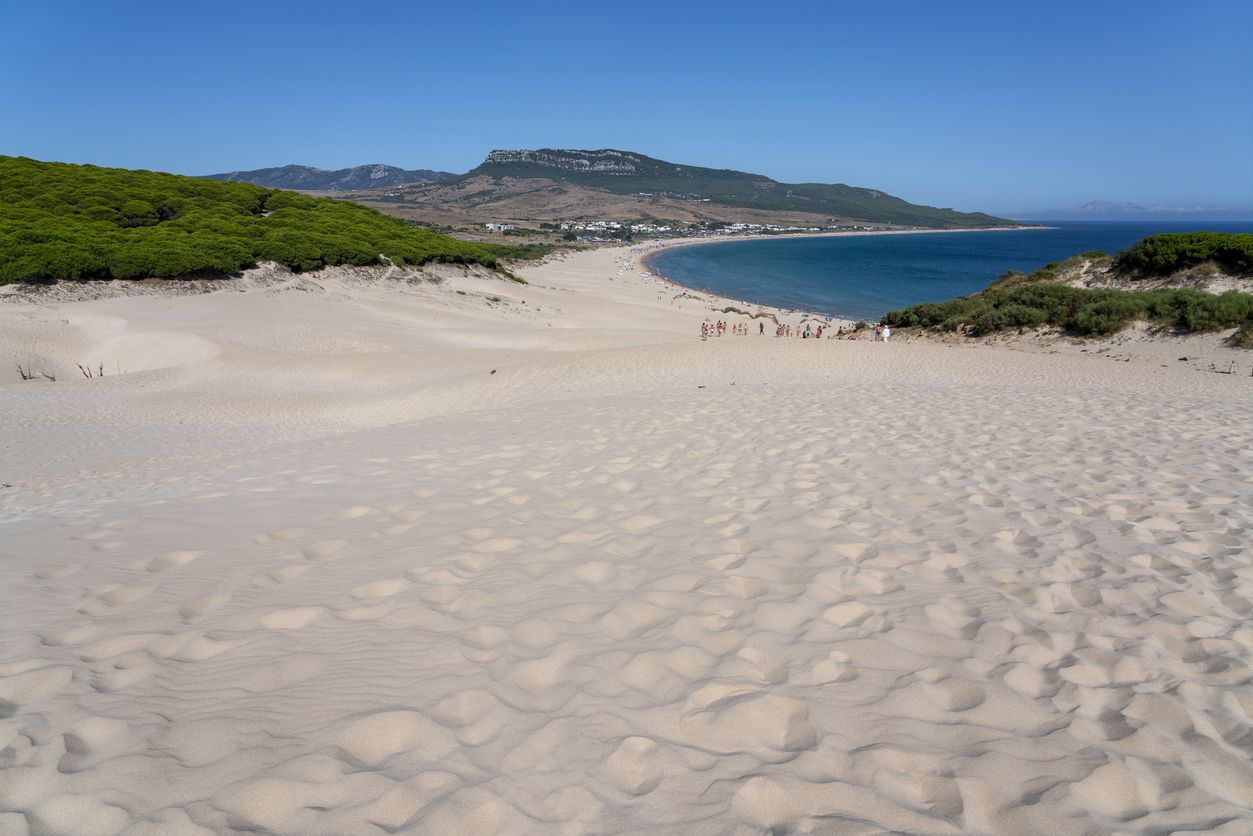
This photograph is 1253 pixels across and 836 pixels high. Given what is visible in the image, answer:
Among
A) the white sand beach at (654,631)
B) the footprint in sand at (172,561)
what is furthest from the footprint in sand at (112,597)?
the footprint in sand at (172,561)

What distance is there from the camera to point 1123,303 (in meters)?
19.0

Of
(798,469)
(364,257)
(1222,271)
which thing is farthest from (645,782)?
(364,257)

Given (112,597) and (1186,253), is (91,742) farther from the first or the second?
(1186,253)

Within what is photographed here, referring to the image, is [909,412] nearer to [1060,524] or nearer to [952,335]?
[1060,524]

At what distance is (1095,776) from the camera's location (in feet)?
7.96

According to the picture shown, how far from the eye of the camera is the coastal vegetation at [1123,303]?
17172 mm

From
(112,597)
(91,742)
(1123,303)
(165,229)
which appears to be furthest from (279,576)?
(165,229)

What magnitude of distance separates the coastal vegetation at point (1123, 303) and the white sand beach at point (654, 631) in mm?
11200

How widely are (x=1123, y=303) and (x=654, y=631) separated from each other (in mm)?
21460

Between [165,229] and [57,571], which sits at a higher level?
[165,229]

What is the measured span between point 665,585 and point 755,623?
70cm

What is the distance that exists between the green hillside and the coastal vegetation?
2752 cm

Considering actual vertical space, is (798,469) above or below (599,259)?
below

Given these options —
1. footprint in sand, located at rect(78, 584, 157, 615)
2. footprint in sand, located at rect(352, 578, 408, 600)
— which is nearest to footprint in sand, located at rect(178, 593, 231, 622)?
footprint in sand, located at rect(78, 584, 157, 615)
